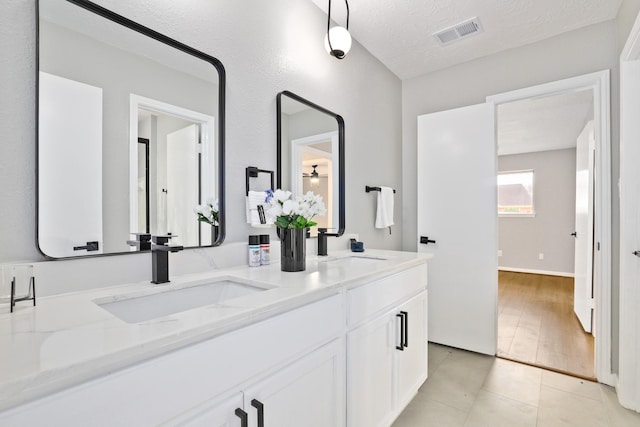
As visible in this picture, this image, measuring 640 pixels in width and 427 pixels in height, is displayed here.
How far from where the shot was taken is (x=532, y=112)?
3758 millimetres

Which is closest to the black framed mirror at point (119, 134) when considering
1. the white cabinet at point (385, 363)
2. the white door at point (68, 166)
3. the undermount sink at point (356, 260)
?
the white door at point (68, 166)

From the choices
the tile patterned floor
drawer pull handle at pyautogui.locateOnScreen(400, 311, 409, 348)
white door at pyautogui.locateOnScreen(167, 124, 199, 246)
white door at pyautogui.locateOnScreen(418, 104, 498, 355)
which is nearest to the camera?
white door at pyautogui.locateOnScreen(167, 124, 199, 246)

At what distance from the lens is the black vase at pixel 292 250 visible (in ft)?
4.43

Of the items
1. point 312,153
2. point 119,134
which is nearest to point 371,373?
point 312,153

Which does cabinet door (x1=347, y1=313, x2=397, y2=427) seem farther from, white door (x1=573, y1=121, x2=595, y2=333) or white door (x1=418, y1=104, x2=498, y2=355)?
white door (x1=573, y1=121, x2=595, y2=333)

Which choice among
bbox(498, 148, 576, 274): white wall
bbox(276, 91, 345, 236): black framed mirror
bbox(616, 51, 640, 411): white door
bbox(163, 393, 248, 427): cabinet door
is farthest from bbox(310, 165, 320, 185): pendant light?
bbox(498, 148, 576, 274): white wall

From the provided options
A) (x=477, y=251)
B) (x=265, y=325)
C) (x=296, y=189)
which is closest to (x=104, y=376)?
(x=265, y=325)

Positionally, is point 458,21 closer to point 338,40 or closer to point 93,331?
point 338,40

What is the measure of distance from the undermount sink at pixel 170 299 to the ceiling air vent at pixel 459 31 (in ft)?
7.46

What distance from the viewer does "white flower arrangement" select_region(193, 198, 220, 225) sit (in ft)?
4.43

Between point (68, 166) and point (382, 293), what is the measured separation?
1.29 meters

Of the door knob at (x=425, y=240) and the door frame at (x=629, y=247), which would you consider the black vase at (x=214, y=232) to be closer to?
the door knob at (x=425, y=240)

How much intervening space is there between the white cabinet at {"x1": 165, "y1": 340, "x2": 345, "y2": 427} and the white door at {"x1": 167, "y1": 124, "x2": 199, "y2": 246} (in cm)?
68

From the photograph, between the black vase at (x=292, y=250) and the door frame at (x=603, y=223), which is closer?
the black vase at (x=292, y=250)
